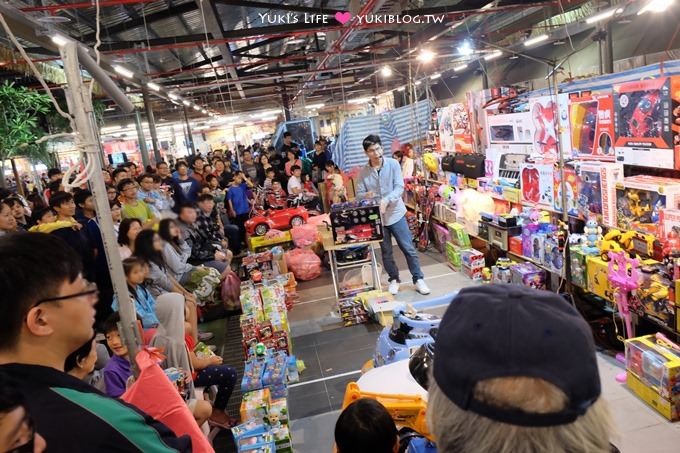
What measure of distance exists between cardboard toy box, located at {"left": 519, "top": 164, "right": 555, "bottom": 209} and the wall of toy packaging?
0.01 metres

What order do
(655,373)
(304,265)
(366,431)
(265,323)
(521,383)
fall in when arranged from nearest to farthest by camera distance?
(521,383)
(366,431)
(655,373)
(265,323)
(304,265)

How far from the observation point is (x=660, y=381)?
3336 mm

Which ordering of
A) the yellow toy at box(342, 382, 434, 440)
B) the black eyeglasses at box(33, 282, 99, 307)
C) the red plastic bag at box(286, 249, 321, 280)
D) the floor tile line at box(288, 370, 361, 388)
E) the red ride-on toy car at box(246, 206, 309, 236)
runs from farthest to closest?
the red ride-on toy car at box(246, 206, 309, 236) → the red plastic bag at box(286, 249, 321, 280) → the floor tile line at box(288, 370, 361, 388) → the yellow toy at box(342, 382, 434, 440) → the black eyeglasses at box(33, 282, 99, 307)

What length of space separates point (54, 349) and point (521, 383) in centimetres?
105

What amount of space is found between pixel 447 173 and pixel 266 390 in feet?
19.2

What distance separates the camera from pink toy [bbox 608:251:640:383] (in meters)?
3.88

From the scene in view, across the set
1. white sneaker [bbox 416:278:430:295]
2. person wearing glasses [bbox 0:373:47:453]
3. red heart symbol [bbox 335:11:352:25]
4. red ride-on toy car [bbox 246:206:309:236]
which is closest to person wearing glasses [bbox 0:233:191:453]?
person wearing glasses [bbox 0:373:47:453]

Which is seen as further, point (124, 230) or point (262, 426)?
point (262, 426)

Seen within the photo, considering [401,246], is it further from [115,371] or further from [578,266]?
[115,371]

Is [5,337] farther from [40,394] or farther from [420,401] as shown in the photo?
[420,401]

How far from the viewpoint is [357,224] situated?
18.6 ft

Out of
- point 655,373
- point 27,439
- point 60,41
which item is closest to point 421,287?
point 655,373

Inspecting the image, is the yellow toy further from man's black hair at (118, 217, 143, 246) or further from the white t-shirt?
the white t-shirt

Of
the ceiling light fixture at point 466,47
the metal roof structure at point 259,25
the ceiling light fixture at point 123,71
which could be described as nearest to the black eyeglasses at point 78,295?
the metal roof structure at point 259,25
